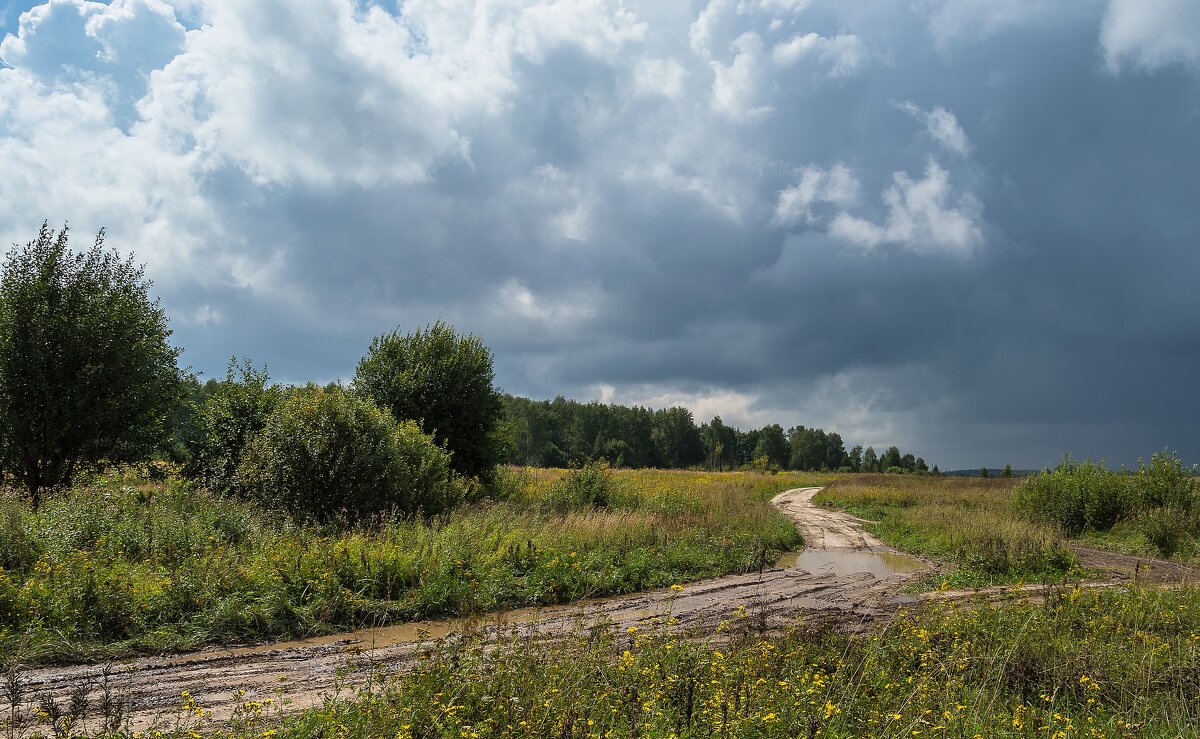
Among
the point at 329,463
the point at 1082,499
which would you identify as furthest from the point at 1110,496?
the point at 329,463

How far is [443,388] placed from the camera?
26375 mm

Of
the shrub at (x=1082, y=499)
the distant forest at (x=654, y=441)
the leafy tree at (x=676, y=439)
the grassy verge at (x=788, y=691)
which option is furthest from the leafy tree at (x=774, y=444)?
the grassy verge at (x=788, y=691)

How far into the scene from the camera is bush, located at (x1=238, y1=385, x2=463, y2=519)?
16.7m

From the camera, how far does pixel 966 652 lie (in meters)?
7.43

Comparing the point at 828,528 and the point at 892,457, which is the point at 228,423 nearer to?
the point at 828,528

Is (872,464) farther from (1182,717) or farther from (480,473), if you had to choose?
(1182,717)

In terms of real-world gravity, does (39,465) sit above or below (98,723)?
above

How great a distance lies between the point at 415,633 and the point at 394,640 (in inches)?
22.7

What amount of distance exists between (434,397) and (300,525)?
10.9m

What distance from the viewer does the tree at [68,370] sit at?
760 inches

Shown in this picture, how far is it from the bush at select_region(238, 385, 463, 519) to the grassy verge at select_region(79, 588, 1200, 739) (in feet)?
36.0

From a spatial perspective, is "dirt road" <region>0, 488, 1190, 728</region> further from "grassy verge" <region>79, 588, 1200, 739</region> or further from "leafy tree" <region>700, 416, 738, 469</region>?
"leafy tree" <region>700, 416, 738, 469</region>

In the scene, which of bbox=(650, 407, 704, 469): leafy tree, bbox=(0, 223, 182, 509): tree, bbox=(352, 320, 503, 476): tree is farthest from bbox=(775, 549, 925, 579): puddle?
bbox=(650, 407, 704, 469): leafy tree

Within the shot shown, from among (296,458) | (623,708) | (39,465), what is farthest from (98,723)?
(39,465)
